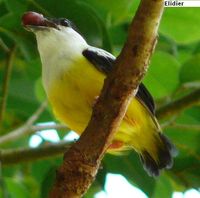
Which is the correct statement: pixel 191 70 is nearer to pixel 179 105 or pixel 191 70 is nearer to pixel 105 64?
pixel 179 105

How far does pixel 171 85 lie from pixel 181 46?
0.38 meters

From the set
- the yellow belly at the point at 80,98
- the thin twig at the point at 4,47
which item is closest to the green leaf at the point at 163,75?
the yellow belly at the point at 80,98

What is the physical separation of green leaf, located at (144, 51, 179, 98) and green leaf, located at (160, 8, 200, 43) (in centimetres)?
9

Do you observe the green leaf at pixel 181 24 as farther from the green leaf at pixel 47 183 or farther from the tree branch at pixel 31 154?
the green leaf at pixel 47 183

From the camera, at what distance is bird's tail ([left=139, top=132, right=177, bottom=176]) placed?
2.17 m

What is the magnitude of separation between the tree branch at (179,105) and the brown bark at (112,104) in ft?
2.47

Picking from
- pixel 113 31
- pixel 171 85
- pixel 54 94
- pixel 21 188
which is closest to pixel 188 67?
pixel 171 85

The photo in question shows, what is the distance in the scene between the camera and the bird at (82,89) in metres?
2.01

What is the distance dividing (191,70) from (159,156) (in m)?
0.38

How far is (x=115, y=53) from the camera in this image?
8.34ft

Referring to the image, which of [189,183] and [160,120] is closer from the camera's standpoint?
[160,120]

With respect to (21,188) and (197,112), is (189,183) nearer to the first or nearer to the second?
(197,112)

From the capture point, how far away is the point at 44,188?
2.61 m

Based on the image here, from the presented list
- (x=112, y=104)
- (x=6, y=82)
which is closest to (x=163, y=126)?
(x=6, y=82)
